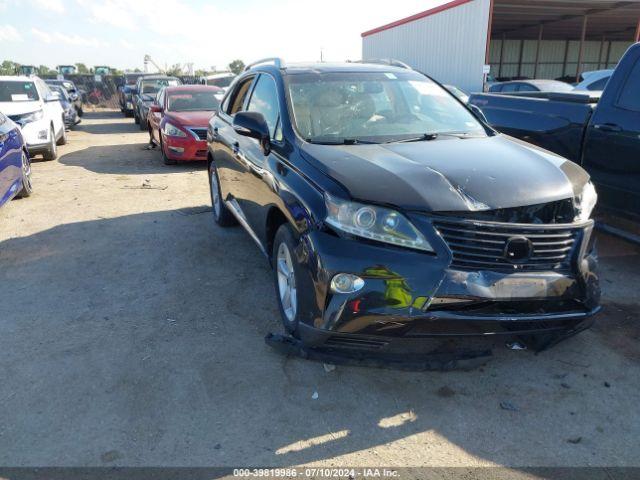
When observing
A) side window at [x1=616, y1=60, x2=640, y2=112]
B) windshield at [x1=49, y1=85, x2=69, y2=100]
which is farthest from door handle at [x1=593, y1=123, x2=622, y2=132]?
windshield at [x1=49, y1=85, x2=69, y2=100]

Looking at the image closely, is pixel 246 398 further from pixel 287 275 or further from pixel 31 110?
pixel 31 110

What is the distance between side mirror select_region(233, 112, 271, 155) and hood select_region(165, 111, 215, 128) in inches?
256

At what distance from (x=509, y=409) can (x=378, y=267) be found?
3.64 ft

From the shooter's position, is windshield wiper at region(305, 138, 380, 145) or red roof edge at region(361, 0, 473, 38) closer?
windshield wiper at region(305, 138, 380, 145)

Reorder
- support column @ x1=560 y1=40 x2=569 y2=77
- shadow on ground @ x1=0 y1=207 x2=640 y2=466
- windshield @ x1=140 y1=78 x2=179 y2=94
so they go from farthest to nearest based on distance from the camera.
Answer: support column @ x1=560 y1=40 x2=569 y2=77
windshield @ x1=140 y1=78 x2=179 y2=94
shadow on ground @ x1=0 y1=207 x2=640 y2=466

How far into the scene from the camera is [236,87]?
5.57m

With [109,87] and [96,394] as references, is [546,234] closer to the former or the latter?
[96,394]

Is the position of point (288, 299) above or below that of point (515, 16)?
below

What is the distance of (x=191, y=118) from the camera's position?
1037 centimetres

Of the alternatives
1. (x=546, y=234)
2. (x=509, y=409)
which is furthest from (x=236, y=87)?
(x=509, y=409)

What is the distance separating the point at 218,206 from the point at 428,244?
3.98m

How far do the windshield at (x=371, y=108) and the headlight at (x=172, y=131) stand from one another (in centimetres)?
635

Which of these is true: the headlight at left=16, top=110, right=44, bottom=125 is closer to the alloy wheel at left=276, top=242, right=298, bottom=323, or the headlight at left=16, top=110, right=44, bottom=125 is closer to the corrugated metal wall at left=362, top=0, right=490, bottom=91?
the alloy wheel at left=276, top=242, right=298, bottom=323

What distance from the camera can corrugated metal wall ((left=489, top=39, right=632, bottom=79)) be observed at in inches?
1393
